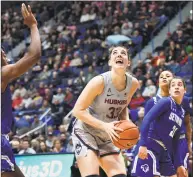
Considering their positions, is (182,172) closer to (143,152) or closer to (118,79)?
(143,152)

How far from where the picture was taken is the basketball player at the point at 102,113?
6.24m

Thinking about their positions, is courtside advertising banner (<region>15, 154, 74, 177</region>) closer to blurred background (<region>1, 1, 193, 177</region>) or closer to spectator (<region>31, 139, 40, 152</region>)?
blurred background (<region>1, 1, 193, 177</region>)

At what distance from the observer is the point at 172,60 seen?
675 inches

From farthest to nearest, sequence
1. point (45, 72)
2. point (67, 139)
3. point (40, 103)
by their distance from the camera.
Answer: point (45, 72)
point (40, 103)
point (67, 139)

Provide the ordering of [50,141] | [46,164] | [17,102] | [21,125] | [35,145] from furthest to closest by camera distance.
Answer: [17,102]
[21,125]
[50,141]
[35,145]
[46,164]

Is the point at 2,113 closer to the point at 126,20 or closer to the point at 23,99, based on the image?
the point at 23,99

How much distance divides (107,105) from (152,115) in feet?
4.07

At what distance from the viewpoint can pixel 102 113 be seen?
21.4 feet

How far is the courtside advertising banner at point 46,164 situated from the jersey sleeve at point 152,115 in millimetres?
3279

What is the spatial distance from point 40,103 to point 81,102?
479 inches

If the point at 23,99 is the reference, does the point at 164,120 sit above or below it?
above

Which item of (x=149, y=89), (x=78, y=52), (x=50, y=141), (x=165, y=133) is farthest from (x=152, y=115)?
(x=78, y=52)

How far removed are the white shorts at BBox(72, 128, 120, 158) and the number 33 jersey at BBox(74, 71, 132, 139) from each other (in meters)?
0.06

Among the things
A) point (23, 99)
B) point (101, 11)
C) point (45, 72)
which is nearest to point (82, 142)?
point (23, 99)
